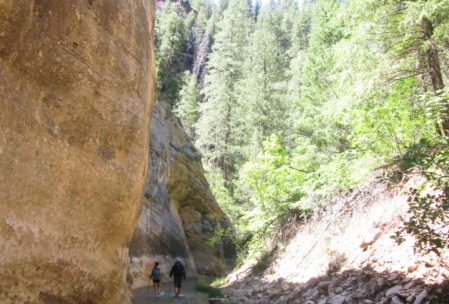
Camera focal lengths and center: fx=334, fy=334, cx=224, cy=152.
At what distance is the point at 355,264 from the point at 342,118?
15.1 ft

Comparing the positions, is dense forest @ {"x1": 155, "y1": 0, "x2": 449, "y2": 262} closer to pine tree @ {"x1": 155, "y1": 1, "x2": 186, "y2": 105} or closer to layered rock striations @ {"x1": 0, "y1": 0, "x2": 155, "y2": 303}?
pine tree @ {"x1": 155, "y1": 1, "x2": 186, "y2": 105}

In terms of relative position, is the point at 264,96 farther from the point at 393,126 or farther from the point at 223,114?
the point at 393,126

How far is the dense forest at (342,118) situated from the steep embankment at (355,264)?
0.47 m

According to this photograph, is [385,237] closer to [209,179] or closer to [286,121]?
[286,121]

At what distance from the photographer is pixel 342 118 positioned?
1018cm

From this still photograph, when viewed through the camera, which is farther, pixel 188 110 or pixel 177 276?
pixel 188 110

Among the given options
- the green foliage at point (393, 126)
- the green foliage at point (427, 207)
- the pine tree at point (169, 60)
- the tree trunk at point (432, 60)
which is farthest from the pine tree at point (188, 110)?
the green foliage at point (427, 207)

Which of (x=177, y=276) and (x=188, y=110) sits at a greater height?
(x=188, y=110)

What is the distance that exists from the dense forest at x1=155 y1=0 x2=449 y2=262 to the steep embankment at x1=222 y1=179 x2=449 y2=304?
47cm

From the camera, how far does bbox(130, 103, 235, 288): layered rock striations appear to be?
15.3 meters

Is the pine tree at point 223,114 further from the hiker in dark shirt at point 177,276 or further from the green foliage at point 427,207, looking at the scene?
the green foliage at point 427,207

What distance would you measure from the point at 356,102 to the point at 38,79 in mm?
7345

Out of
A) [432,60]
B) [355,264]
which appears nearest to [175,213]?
[355,264]

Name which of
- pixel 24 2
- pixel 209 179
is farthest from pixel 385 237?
pixel 209 179
